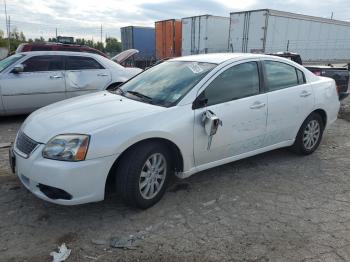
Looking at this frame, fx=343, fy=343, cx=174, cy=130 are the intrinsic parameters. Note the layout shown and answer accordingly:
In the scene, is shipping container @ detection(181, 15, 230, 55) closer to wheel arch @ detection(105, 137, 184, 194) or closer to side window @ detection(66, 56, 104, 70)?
side window @ detection(66, 56, 104, 70)

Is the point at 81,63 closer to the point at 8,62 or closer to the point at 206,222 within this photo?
the point at 8,62

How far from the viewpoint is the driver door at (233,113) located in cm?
375

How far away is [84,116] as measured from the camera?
3402 mm

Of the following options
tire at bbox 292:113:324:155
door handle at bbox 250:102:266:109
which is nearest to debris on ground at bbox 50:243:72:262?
door handle at bbox 250:102:266:109

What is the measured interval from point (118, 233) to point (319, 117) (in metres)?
3.61

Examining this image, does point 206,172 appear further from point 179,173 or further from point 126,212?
point 126,212

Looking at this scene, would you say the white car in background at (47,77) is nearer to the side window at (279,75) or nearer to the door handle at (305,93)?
the side window at (279,75)

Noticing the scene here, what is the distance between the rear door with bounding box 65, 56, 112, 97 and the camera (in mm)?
7484

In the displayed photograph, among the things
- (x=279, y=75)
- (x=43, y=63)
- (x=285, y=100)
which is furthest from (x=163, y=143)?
(x=43, y=63)

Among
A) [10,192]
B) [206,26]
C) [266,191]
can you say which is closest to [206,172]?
[266,191]

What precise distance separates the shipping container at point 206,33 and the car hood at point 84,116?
1550 centimetres

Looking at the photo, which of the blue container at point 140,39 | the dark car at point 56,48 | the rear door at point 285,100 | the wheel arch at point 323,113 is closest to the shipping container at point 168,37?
the blue container at point 140,39

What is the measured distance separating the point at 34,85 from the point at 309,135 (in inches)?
211

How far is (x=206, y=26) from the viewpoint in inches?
727
